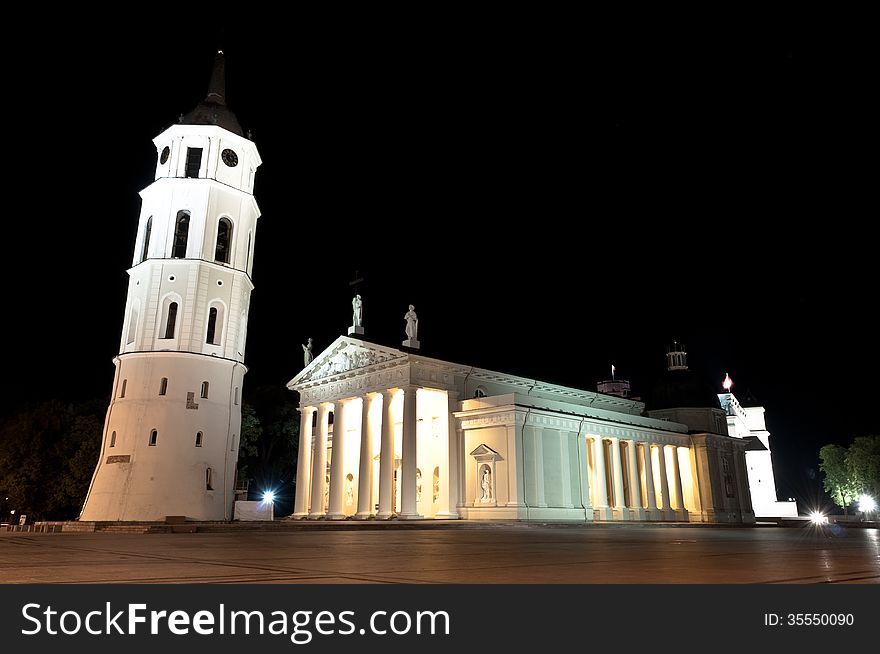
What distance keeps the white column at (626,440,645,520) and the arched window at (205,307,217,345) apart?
112 ft

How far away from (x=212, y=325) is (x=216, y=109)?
15597mm

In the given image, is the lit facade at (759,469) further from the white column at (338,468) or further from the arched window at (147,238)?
the arched window at (147,238)

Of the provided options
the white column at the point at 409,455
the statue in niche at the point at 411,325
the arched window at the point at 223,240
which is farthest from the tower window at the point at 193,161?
the white column at the point at 409,455

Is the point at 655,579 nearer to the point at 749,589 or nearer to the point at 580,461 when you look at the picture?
the point at 749,589

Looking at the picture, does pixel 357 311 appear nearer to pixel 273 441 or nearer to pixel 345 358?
pixel 345 358

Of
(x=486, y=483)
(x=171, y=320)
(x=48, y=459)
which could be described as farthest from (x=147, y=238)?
(x=486, y=483)

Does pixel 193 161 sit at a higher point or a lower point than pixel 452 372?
higher

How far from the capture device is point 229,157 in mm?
44344

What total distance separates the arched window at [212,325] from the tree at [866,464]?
276 ft

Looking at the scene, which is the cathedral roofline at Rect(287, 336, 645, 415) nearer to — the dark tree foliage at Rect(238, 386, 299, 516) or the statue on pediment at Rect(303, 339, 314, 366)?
the statue on pediment at Rect(303, 339, 314, 366)

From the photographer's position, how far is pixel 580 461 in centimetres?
4788

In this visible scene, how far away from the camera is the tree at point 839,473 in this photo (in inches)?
3671

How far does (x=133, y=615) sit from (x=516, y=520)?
125ft

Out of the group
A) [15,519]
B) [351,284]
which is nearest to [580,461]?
[351,284]
